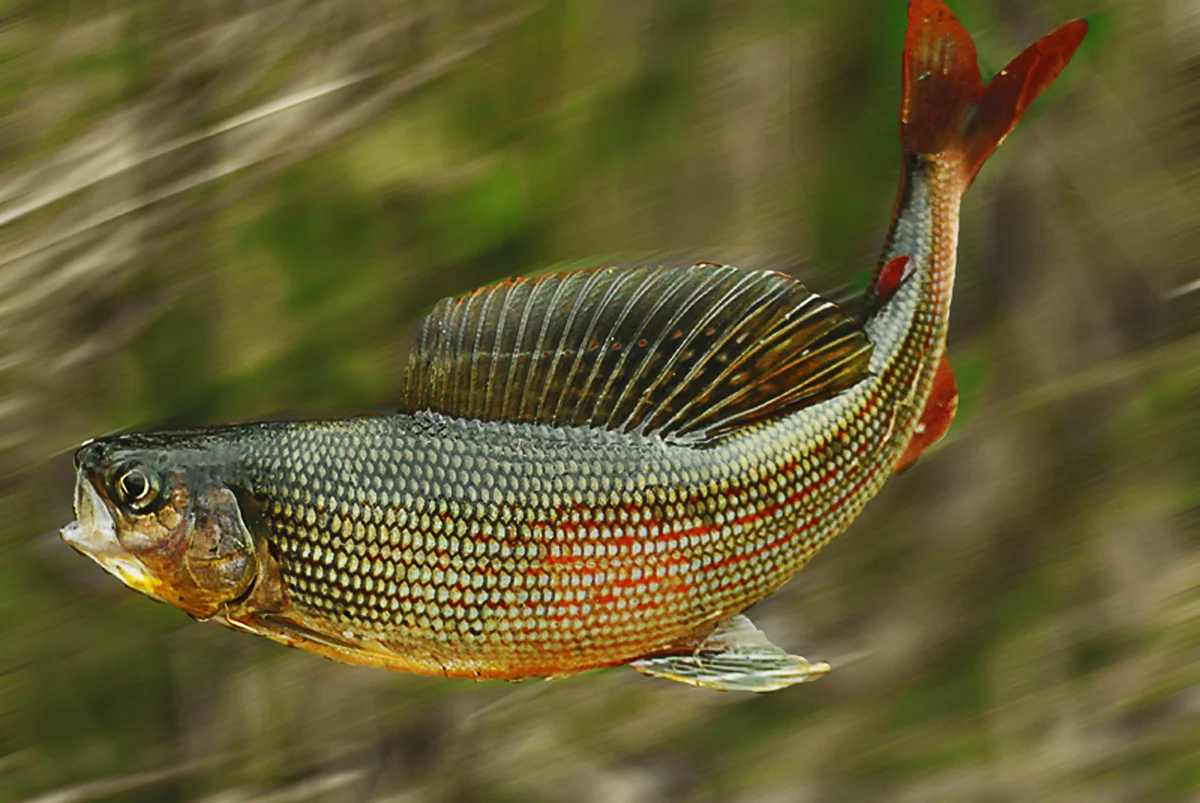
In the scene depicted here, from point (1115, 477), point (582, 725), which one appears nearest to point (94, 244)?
point (582, 725)

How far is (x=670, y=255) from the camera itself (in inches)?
40.4

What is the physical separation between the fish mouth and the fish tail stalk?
0.76 metres

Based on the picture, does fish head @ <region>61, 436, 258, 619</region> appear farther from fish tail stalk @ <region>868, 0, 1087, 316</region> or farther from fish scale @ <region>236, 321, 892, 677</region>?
fish tail stalk @ <region>868, 0, 1087, 316</region>

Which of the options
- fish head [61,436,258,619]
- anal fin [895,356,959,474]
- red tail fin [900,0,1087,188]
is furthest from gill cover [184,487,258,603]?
red tail fin [900,0,1087,188]

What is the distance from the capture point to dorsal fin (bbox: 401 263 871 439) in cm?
92

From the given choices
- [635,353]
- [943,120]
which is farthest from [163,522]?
[943,120]

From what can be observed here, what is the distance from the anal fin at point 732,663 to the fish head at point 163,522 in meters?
0.41

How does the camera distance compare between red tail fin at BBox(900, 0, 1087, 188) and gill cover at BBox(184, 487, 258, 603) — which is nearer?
gill cover at BBox(184, 487, 258, 603)

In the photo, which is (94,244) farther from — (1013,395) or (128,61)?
(1013,395)

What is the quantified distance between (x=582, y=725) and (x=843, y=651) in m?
0.31

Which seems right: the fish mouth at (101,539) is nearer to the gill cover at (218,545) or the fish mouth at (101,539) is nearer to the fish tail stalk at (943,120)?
the gill cover at (218,545)

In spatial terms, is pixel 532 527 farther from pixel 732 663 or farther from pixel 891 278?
pixel 891 278

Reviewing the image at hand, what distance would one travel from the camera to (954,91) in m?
0.98

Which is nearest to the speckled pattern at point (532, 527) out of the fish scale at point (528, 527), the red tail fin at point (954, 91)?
the fish scale at point (528, 527)
